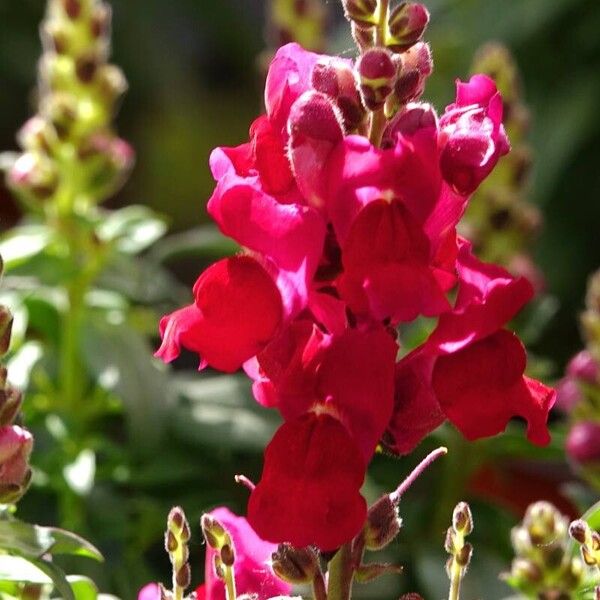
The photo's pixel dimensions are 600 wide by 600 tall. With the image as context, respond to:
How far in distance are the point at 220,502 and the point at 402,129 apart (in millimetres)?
535

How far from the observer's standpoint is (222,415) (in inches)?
39.6

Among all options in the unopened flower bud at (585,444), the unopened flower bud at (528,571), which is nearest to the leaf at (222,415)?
the unopened flower bud at (585,444)

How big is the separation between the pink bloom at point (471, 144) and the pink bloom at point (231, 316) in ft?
0.24

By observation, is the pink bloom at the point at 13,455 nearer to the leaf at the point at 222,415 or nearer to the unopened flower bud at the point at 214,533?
the unopened flower bud at the point at 214,533

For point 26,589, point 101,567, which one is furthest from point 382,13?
point 101,567

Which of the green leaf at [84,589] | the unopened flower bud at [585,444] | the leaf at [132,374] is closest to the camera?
the green leaf at [84,589]

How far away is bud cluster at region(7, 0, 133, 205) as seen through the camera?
0.98 metres

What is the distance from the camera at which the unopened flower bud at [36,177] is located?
3.20 feet

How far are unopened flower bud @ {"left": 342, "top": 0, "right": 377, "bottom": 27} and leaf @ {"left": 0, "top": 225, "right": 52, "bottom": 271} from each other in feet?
1.53

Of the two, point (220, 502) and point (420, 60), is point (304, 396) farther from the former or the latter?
point (220, 502)

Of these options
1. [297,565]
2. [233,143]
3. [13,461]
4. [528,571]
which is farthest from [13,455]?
[233,143]

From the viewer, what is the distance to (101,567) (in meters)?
0.87

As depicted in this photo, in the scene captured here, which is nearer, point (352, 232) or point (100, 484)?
point (352, 232)

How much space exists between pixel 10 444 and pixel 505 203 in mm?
604
